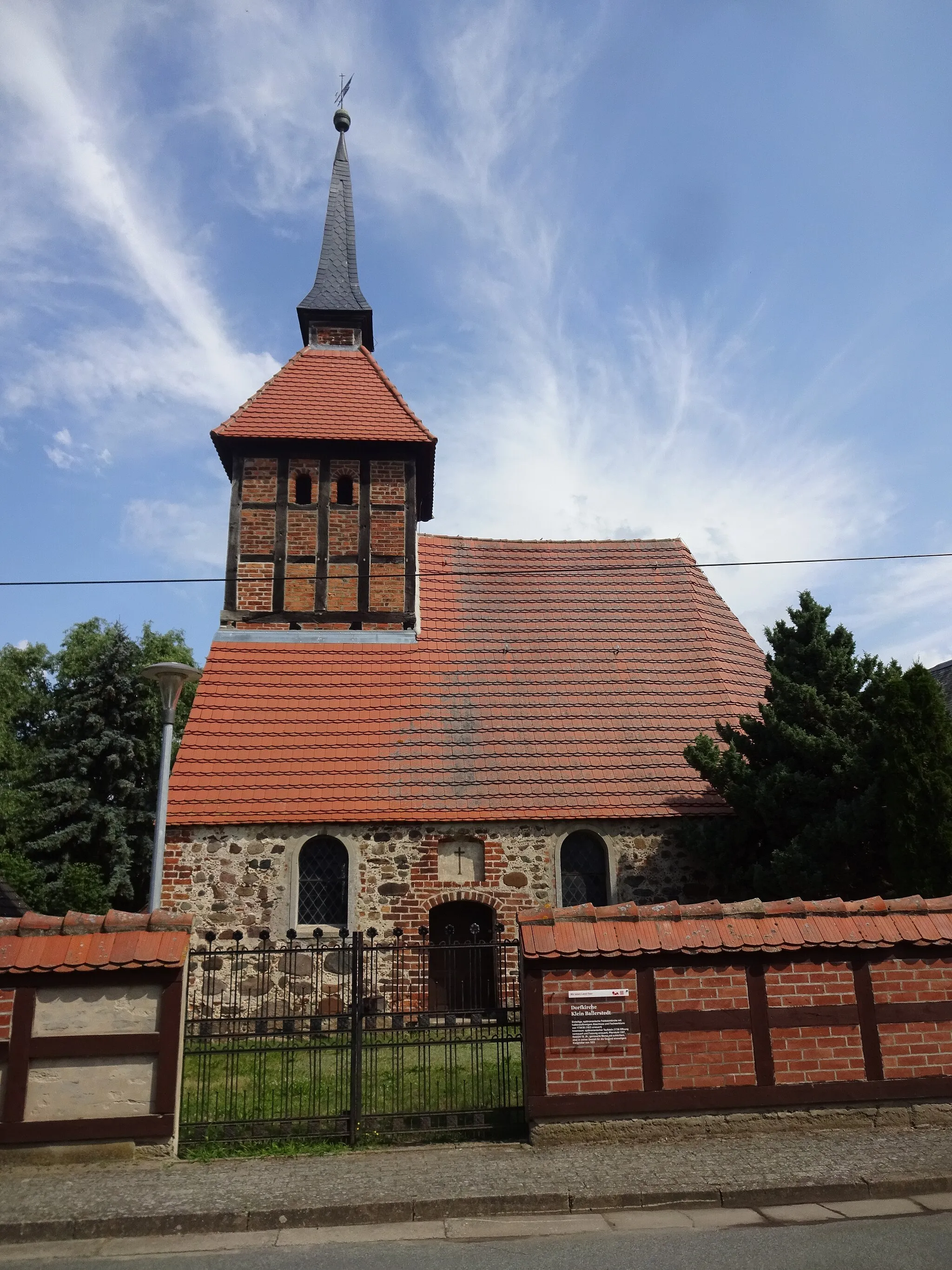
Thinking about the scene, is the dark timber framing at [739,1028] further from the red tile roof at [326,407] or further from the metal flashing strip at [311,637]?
the red tile roof at [326,407]

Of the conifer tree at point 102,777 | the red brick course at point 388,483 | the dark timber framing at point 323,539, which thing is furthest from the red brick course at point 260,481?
the conifer tree at point 102,777

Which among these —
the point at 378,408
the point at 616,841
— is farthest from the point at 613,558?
the point at 616,841

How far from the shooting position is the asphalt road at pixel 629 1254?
476 cm

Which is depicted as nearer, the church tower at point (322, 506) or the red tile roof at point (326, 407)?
A: the church tower at point (322, 506)

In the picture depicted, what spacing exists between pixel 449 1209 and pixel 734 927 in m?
2.90

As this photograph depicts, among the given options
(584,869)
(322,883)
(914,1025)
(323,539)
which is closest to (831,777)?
(584,869)

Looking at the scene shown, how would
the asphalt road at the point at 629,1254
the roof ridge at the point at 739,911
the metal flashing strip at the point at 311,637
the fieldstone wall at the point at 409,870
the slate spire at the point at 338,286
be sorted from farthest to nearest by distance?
the slate spire at the point at 338,286, the metal flashing strip at the point at 311,637, the fieldstone wall at the point at 409,870, the roof ridge at the point at 739,911, the asphalt road at the point at 629,1254

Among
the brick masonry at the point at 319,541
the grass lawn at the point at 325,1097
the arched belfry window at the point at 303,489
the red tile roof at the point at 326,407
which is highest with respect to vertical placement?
the red tile roof at the point at 326,407

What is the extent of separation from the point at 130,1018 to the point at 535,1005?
289cm

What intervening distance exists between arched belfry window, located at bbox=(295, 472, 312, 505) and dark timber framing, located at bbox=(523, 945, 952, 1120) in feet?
35.4

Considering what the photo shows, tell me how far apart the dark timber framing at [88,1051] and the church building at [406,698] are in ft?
13.3

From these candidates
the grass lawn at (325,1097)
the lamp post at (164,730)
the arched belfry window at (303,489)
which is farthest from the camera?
the arched belfry window at (303,489)

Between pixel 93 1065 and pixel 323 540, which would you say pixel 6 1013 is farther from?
pixel 323 540

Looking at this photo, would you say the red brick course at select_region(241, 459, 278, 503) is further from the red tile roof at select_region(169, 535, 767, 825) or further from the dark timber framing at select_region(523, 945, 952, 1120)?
the dark timber framing at select_region(523, 945, 952, 1120)
